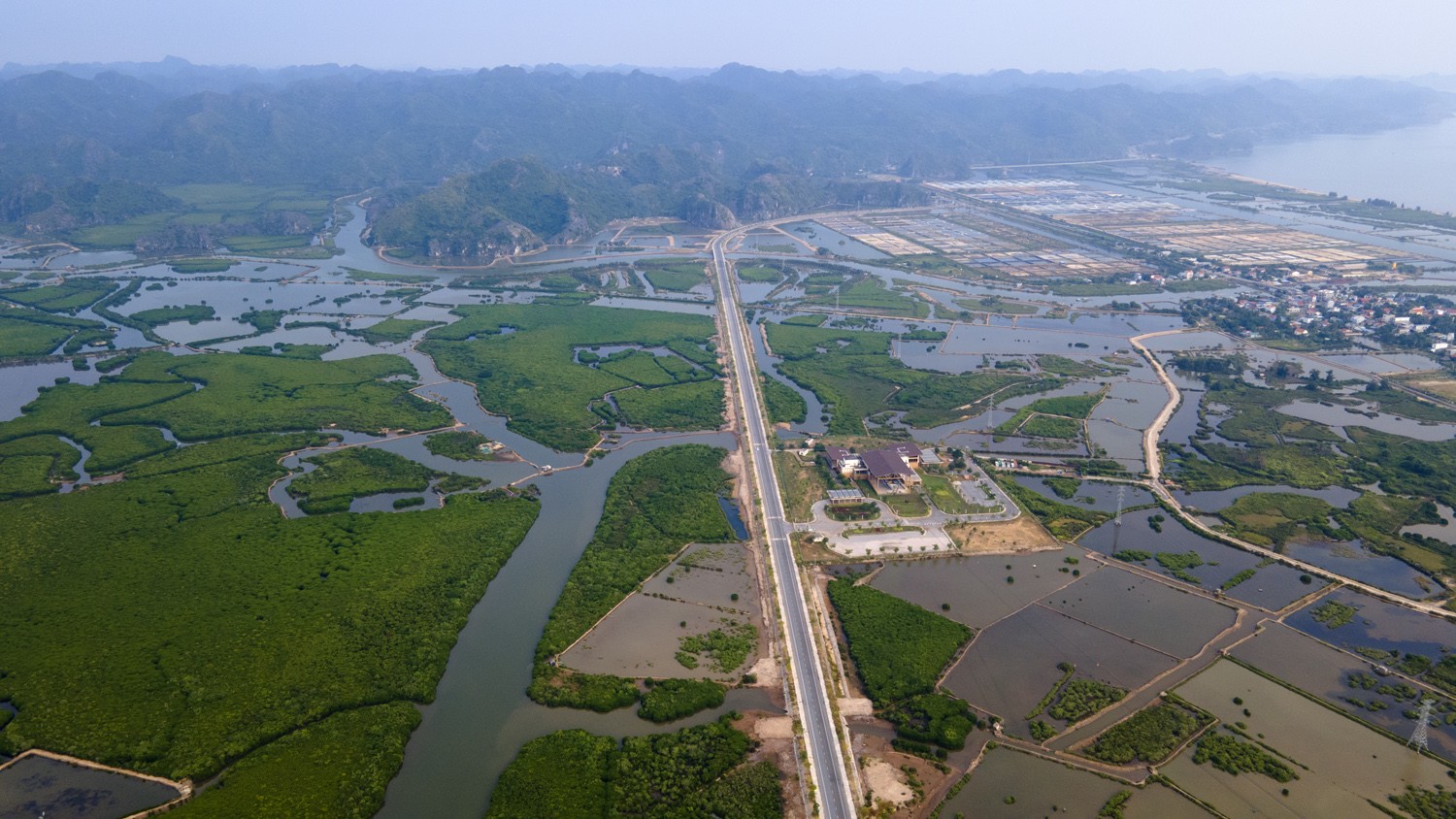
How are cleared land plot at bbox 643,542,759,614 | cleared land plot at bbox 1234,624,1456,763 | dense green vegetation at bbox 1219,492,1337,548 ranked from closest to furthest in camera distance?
cleared land plot at bbox 1234,624,1456,763, cleared land plot at bbox 643,542,759,614, dense green vegetation at bbox 1219,492,1337,548

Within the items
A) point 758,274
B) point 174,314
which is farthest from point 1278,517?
point 174,314

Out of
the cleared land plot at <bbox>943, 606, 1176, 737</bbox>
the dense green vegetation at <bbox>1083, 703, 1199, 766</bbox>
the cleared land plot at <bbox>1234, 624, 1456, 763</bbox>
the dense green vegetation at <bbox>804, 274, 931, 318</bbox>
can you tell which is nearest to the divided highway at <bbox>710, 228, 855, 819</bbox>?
the cleared land plot at <bbox>943, 606, 1176, 737</bbox>

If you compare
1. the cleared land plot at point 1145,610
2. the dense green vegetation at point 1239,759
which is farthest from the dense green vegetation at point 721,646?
the dense green vegetation at point 1239,759

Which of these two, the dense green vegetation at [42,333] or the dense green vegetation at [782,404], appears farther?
the dense green vegetation at [42,333]

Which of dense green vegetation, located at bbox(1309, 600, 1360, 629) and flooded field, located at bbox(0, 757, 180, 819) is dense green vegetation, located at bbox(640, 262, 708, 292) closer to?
dense green vegetation, located at bbox(1309, 600, 1360, 629)

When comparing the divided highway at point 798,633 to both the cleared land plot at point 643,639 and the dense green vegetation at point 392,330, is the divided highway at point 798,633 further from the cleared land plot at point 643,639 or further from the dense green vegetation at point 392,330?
the dense green vegetation at point 392,330

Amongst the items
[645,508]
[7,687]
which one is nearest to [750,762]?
[645,508]
